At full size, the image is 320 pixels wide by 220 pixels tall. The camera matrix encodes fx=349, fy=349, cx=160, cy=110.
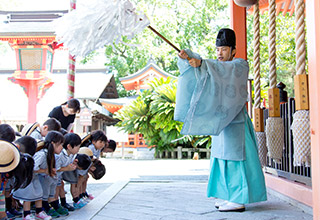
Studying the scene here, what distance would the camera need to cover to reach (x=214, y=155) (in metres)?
2.75

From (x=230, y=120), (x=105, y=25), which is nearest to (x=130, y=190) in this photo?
(x=230, y=120)

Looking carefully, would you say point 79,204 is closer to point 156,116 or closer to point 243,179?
point 243,179

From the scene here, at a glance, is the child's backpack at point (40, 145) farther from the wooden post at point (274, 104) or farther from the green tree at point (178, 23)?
the green tree at point (178, 23)

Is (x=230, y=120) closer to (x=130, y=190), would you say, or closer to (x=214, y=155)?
(x=214, y=155)

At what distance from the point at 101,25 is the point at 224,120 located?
109 cm

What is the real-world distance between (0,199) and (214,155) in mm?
1547

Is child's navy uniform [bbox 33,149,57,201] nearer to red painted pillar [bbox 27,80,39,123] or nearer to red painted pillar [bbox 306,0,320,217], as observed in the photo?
red painted pillar [bbox 306,0,320,217]

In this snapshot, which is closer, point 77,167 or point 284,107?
point 77,167

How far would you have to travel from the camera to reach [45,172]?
7.87 feet

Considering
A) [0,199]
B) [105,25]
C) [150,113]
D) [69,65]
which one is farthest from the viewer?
[150,113]

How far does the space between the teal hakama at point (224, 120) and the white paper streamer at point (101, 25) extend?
0.45m

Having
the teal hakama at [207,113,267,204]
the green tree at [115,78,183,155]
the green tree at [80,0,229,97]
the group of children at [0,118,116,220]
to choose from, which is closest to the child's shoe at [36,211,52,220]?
the group of children at [0,118,116,220]

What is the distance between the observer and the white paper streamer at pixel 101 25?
2410 millimetres

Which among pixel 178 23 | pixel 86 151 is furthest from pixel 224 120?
pixel 178 23
